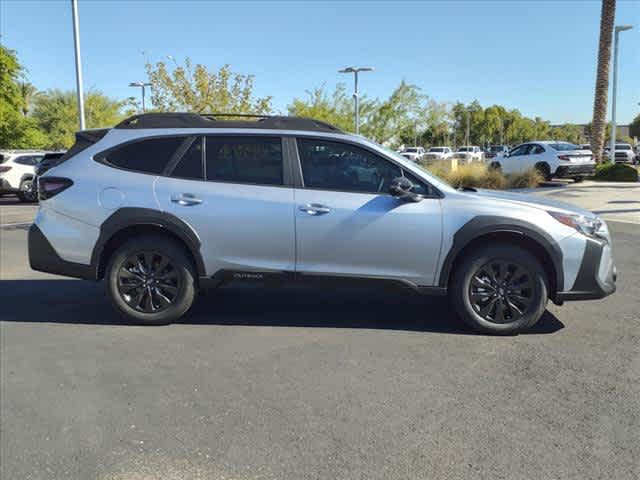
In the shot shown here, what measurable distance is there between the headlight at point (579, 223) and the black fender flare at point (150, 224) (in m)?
3.04

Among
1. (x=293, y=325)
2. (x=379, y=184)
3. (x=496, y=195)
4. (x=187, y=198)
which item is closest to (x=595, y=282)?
(x=496, y=195)

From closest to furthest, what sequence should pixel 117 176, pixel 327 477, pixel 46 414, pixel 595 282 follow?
1. pixel 327 477
2. pixel 46 414
3. pixel 595 282
4. pixel 117 176

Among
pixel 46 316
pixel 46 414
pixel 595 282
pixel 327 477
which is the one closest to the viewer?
pixel 327 477

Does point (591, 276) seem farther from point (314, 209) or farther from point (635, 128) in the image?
point (635, 128)

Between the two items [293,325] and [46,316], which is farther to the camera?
[46,316]

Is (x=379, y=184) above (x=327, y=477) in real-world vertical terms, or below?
above

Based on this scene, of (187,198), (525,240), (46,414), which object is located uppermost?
(187,198)

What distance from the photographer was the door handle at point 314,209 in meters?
4.70

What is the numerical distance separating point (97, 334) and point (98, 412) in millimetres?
1580

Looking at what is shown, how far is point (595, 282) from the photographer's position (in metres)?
4.64

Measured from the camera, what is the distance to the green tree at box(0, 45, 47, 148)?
29.3 m

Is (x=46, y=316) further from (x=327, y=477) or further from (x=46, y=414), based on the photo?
(x=327, y=477)

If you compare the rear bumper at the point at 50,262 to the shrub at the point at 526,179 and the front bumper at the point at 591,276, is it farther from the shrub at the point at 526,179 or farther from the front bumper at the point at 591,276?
the shrub at the point at 526,179

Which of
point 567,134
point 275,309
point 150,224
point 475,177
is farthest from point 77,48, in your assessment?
point 567,134
